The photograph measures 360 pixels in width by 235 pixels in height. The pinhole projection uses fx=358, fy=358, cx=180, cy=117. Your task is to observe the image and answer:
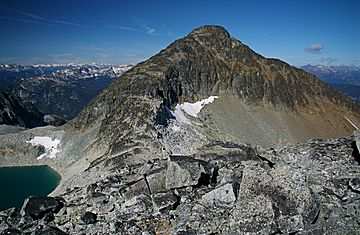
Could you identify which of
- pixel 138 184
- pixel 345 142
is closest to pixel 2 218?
pixel 138 184

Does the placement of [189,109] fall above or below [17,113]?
above

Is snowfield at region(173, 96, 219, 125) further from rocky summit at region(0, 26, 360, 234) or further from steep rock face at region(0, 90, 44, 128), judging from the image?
steep rock face at region(0, 90, 44, 128)

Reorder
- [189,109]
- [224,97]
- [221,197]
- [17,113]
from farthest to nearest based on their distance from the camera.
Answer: [17,113] < [224,97] < [189,109] < [221,197]

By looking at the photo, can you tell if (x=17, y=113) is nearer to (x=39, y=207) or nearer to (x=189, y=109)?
(x=189, y=109)

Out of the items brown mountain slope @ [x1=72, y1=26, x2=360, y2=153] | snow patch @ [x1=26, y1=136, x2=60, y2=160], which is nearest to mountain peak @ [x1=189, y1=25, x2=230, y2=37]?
brown mountain slope @ [x1=72, y1=26, x2=360, y2=153]

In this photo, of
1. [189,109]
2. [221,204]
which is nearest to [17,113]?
[189,109]

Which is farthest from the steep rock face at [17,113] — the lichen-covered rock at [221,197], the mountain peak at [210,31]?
the lichen-covered rock at [221,197]

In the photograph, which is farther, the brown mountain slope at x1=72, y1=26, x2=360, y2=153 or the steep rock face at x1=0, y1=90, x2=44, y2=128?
the steep rock face at x1=0, y1=90, x2=44, y2=128

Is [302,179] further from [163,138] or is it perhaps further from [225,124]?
[225,124]
